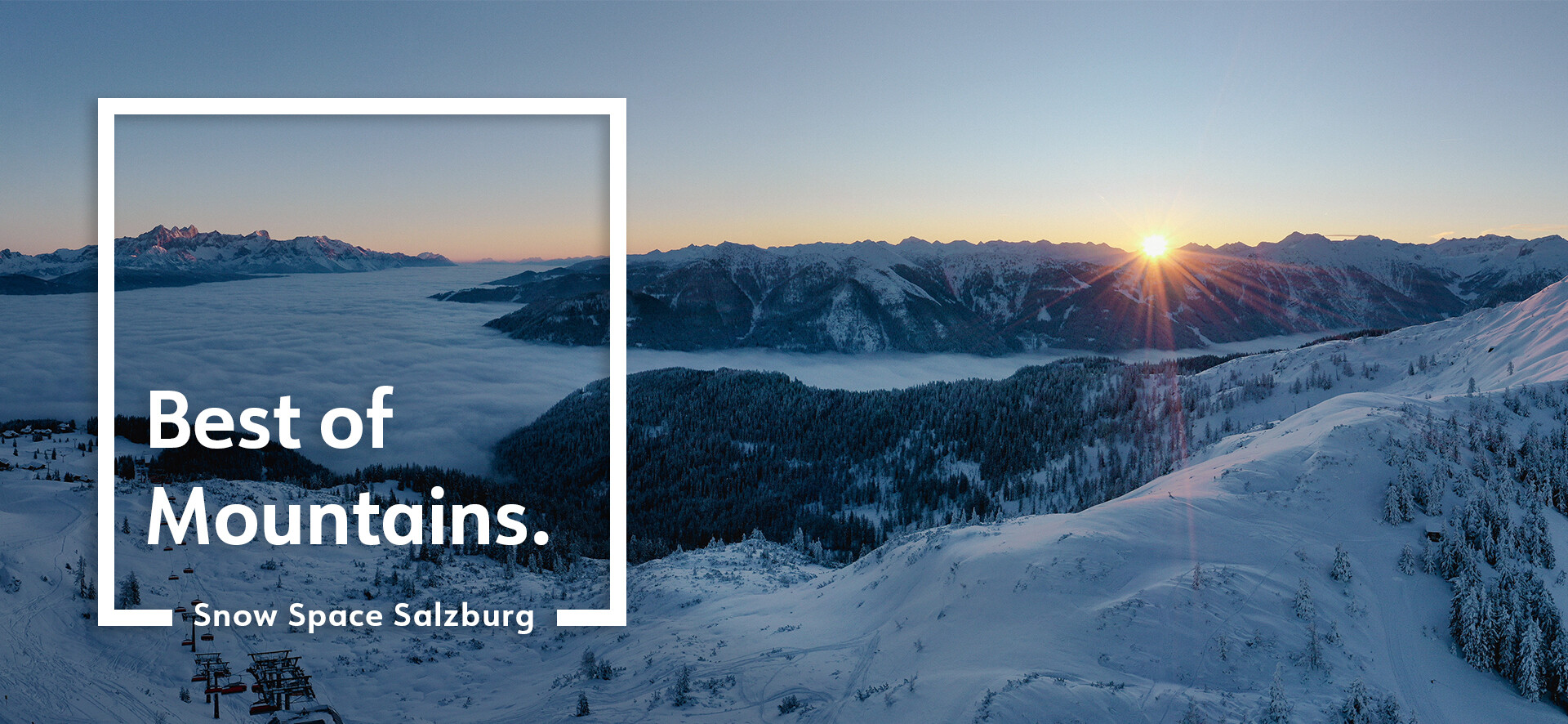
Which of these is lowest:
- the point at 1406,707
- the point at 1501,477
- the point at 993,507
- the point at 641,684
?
the point at 993,507

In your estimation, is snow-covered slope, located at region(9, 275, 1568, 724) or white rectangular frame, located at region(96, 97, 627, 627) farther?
white rectangular frame, located at region(96, 97, 627, 627)

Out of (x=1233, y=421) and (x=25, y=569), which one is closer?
(x=25, y=569)

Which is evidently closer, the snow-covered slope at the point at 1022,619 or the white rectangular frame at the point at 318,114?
the snow-covered slope at the point at 1022,619

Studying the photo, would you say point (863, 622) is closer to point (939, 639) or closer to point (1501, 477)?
point (939, 639)

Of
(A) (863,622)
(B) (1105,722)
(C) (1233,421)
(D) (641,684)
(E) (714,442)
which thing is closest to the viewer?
(B) (1105,722)

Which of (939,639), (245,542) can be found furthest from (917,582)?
(245,542)

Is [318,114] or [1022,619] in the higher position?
[318,114]

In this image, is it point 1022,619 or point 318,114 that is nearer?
point 1022,619

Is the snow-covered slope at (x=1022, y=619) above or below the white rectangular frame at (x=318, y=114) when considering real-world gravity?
below

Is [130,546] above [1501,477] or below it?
below

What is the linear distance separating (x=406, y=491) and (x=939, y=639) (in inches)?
3110

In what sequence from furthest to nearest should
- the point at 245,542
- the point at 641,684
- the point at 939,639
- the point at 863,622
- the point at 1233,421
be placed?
the point at 1233,421
the point at 245,542
the point at 863,622
the point at 641,684
the point at 939,639

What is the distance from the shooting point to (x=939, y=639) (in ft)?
83.8

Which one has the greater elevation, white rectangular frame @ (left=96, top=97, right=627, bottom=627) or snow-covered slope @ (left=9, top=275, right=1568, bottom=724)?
white rectangular frame @ (left=96, top=97, right=627, bottom=627)
